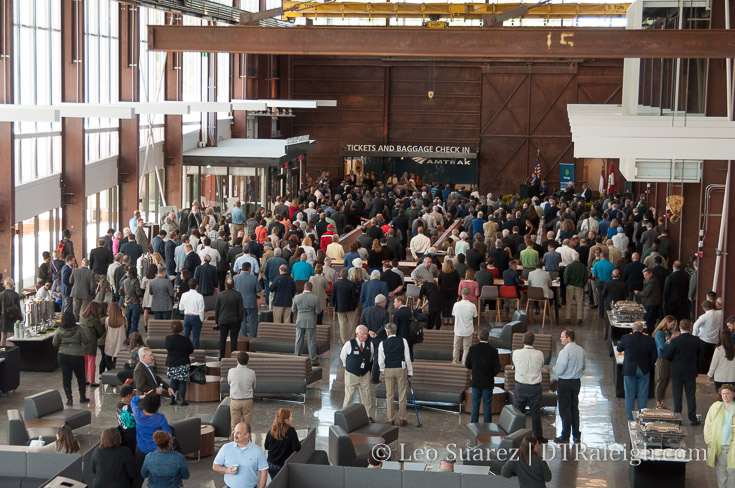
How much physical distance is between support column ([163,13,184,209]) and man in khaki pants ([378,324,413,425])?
53.0 ft

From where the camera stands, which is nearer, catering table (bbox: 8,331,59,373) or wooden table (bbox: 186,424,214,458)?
wooden table (bbox: 186,424,214,458)

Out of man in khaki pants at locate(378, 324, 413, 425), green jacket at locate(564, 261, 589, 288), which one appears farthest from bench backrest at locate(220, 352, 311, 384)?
green jacket at locate(564, 261, 589, 288)

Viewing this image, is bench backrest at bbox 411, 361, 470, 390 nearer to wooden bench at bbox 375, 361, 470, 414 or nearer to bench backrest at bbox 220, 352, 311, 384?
wooden bench at bbox 375, 361, 470, 414

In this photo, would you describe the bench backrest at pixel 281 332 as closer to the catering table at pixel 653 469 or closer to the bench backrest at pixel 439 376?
the bench backrest at pixel 439 376

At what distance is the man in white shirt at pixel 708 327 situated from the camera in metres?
13.1

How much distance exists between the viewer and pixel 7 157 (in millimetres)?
17781

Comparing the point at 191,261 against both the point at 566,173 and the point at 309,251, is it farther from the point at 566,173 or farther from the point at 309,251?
the point at 566,173

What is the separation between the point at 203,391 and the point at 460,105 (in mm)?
25555

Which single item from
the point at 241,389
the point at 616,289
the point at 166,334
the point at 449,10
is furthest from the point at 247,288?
the point at 449,10

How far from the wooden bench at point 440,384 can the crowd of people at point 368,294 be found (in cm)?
30

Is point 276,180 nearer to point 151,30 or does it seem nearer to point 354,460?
point 151,30

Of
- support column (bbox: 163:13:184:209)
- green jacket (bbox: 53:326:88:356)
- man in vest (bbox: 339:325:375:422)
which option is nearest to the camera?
man in vest (bbox: 339:325:375:422)

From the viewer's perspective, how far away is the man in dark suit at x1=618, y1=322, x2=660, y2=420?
11352mm

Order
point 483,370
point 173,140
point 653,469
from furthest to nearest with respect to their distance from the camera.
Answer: point 173,140 < point 483,370 < point 653,469
